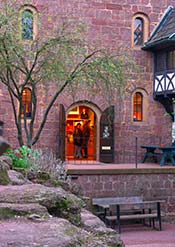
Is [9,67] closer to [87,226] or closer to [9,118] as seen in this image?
[9,118]

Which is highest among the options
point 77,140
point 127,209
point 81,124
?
point 81,124

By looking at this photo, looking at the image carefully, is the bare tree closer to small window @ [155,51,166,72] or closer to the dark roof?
the dark roof

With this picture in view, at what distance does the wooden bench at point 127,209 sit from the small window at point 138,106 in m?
5.53

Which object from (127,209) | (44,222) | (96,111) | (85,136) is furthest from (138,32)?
(44,222)

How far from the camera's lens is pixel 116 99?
63.8 ft

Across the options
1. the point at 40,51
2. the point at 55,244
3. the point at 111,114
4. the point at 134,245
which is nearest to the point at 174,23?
the point at 111,114

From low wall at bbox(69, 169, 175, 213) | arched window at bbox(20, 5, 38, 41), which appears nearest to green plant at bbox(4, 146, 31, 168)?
arched window at bbox(20, 5, 38, 41)

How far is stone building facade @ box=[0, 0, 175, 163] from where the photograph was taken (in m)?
18.8

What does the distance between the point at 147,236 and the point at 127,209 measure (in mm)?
1817

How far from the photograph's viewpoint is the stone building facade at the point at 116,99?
61.8 feet

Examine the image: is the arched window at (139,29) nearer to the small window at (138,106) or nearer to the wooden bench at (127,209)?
the small window at (138,106)

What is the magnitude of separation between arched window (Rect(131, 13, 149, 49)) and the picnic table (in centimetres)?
411

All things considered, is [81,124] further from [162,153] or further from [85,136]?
[162,153]

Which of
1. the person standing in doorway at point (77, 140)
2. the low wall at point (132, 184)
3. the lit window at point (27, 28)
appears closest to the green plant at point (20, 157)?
the low wall at point (132, 184)
